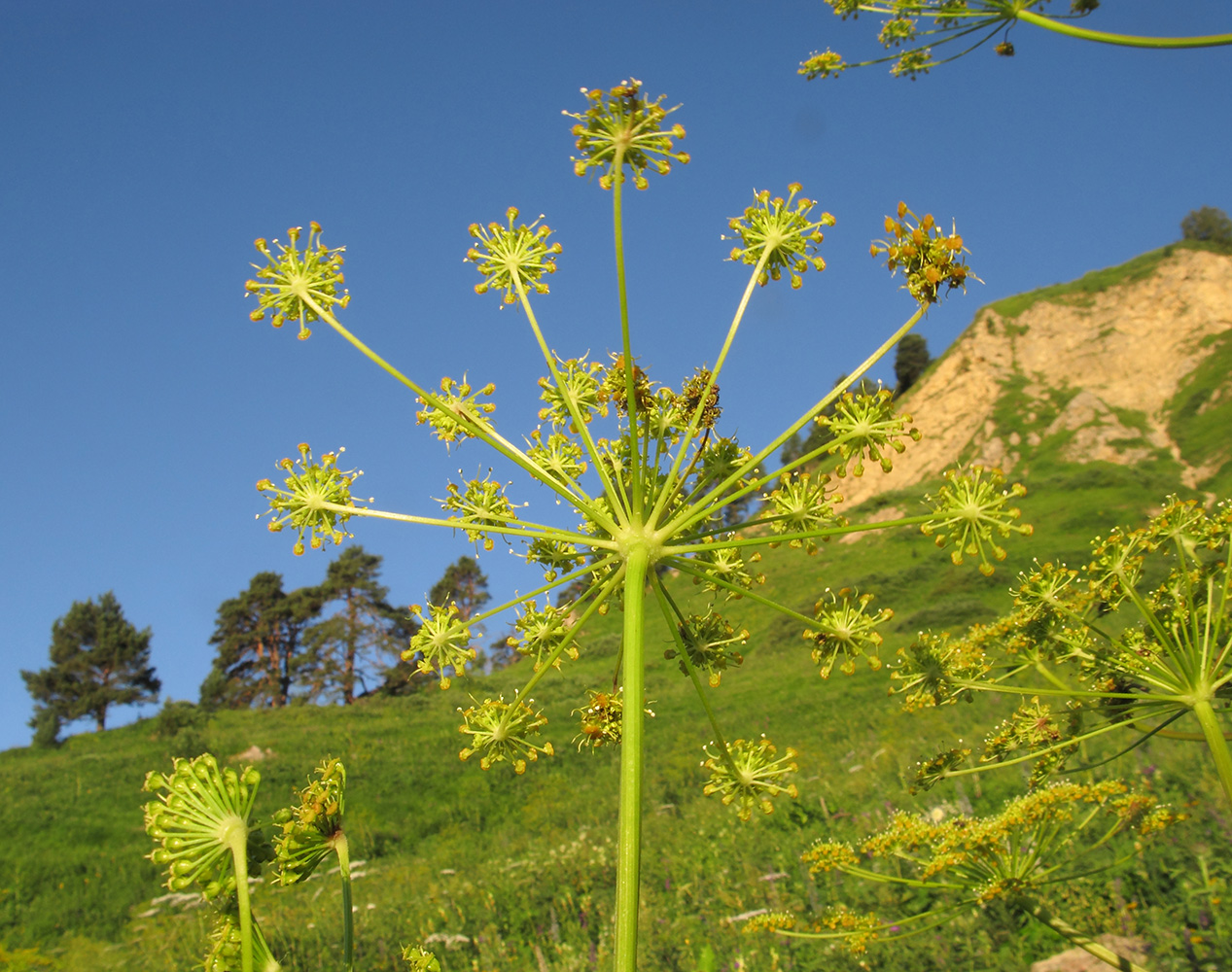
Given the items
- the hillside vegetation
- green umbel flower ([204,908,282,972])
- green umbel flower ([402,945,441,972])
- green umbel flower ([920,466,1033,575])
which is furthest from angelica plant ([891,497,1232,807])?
green umbel flower ([204,908,282,972])

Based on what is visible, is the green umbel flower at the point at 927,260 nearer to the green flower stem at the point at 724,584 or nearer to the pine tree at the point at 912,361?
the green flower stem at the point at 724,584

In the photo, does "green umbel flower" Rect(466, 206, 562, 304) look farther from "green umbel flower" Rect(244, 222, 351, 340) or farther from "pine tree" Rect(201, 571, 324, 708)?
"pine tree" Rect(201, 571, 324, 708)

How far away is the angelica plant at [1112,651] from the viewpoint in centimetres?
353

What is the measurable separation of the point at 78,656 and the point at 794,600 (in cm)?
5248

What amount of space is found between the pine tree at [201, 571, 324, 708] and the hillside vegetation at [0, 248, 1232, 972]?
58.7ft

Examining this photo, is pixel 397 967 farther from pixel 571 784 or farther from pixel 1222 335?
pixel 1222 335

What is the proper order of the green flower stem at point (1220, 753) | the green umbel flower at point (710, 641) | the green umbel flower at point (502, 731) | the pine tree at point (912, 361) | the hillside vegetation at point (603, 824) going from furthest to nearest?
the pine tree at point (912, 361), the hillside vegetation at point (603, 824), the green umbel flower at point (710, 641), the green umbel flower at point (502, 731), the green flower stem at point (1220, 753)

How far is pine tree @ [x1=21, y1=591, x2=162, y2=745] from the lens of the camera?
5809 centimetres

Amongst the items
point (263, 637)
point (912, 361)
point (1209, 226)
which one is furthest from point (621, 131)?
point (912, 361)

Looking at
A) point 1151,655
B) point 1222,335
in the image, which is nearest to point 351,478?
point 1151,655

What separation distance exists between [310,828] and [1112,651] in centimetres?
A: 378

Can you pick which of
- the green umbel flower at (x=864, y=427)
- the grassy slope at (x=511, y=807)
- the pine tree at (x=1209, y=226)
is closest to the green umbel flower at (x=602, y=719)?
the green umbel flower at (x=864, y=427)

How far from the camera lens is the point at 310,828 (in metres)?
2.12

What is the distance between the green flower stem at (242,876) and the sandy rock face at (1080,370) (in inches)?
2615
